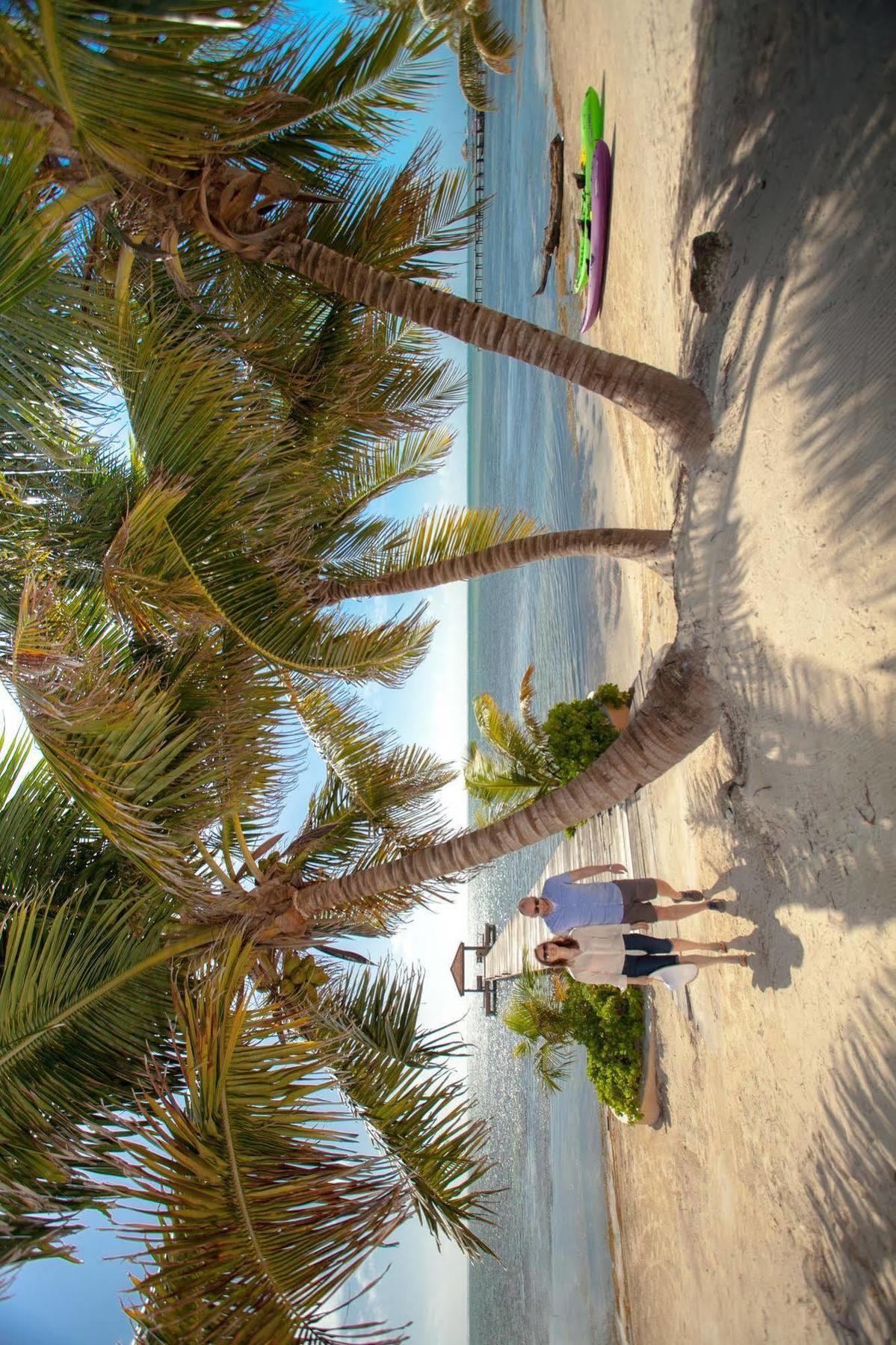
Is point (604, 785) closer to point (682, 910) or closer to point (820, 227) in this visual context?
point (682, 910)

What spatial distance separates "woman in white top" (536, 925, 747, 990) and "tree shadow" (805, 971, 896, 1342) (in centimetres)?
185

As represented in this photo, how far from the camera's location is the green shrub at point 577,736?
822 centimetres

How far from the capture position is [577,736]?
8.26 metres

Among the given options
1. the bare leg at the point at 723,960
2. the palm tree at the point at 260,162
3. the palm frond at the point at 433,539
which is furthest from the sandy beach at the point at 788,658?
the palm frond at the point at 433,539

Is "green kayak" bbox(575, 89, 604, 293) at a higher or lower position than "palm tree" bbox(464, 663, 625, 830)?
higher

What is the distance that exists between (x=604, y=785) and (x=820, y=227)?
3.08 meters

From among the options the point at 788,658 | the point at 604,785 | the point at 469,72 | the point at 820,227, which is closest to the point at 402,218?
the point at 820,227

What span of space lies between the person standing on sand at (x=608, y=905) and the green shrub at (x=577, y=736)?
2.10 metres

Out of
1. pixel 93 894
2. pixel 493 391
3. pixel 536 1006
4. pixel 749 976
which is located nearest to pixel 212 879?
pixel 93 894

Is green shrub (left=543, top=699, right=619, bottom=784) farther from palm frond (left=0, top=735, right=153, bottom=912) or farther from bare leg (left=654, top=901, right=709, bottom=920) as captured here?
palm frond (left=0, top=735, right=153, bottom=912)

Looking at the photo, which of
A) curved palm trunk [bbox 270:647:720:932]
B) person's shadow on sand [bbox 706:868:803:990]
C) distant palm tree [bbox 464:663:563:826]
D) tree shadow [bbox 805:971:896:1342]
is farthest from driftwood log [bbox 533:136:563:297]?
tree shadow [bbox 805:971:896:1342]

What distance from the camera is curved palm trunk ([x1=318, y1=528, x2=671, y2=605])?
5.64 meters

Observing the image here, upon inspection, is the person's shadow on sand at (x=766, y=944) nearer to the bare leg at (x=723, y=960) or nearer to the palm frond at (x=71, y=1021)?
the bare leg at (x=723, y=960)

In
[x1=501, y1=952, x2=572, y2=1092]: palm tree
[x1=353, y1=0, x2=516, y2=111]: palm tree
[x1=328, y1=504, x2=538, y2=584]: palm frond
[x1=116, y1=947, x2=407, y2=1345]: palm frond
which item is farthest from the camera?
[x1=353, y1=0, x2=516, y2=111]: palm tree
